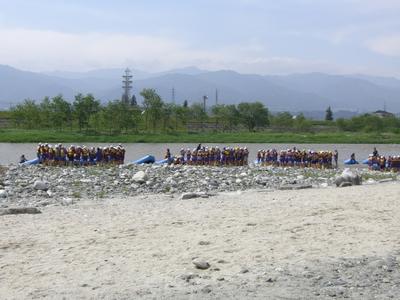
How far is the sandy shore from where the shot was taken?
779 cm

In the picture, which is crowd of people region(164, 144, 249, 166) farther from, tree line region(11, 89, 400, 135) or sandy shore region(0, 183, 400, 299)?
tree line region(11, 89, 400, 135)

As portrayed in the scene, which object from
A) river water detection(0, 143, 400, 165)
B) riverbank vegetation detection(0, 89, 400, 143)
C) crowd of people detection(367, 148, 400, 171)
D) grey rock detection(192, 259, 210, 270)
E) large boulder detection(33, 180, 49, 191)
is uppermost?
riverbank vegetation detection(0, 89, 400, 143)

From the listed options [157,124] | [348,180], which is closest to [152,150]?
[157,124]

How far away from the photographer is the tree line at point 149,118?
253 ft

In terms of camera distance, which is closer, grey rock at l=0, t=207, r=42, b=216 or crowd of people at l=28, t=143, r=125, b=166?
grey rock at l=0, t=207, r=42, b=216

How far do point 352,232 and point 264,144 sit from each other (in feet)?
188

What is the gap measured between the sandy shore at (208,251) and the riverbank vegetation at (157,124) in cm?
5557

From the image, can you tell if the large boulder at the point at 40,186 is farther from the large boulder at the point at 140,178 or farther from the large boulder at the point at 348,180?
the large boulder at the point at 348,180

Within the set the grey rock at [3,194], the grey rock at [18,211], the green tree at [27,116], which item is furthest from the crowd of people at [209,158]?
the green tree at [27,116]

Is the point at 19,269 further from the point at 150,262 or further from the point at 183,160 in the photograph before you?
the point at 183,160

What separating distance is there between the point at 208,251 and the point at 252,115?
8387 cm

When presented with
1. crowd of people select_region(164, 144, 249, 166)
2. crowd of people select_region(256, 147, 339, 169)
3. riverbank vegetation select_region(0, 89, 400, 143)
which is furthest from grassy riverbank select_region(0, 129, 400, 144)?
crowd of people select_region(164, 144, 249, 166)

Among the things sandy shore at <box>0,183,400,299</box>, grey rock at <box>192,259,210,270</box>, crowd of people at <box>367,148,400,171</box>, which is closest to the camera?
sandy shore at <box>0,183,400,299</box>

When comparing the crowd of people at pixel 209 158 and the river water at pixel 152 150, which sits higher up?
the crowd of people at pixel 209 158
